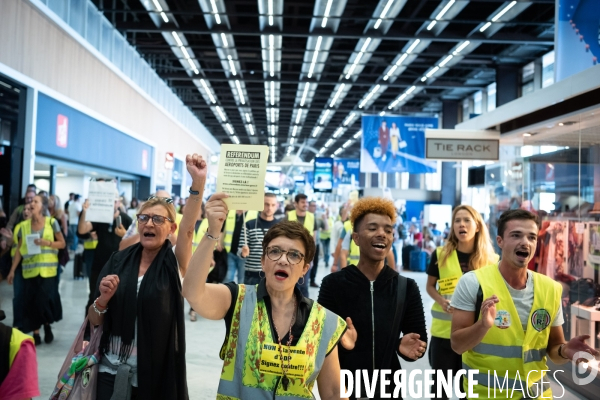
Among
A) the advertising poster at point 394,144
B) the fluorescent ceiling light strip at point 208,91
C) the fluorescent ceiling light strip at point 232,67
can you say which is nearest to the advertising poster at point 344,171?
the fluorescent ceiling light strip at point 208,91

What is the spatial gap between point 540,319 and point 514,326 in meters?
0.14

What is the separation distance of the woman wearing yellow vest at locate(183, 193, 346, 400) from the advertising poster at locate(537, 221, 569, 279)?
4669 mm

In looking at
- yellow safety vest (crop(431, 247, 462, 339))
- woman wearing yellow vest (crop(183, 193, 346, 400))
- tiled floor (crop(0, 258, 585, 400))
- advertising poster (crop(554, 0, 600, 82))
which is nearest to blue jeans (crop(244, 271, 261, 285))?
tiled floor (crop(0, 258, 585, 400))

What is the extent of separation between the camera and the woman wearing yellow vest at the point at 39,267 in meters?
6.64

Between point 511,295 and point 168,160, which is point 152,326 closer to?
point 511,295

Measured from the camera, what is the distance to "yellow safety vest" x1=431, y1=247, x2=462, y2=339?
172 inches

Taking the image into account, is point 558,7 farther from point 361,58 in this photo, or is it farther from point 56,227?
point 361,58

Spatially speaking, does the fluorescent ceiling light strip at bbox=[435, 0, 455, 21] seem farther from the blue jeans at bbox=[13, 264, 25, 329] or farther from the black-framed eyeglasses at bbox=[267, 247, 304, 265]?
the black-framed eyeglasses at bbox=[267, 247, 304, 265]

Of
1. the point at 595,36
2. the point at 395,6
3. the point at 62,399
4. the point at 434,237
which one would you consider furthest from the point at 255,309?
the point at 434,237

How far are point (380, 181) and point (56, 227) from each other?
1086 inches

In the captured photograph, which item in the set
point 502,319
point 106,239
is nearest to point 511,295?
point 502,319

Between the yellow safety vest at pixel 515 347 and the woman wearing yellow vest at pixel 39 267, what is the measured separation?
5314 mm

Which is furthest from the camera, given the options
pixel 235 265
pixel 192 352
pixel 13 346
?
pixel 235 265

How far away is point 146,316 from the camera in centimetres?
295
